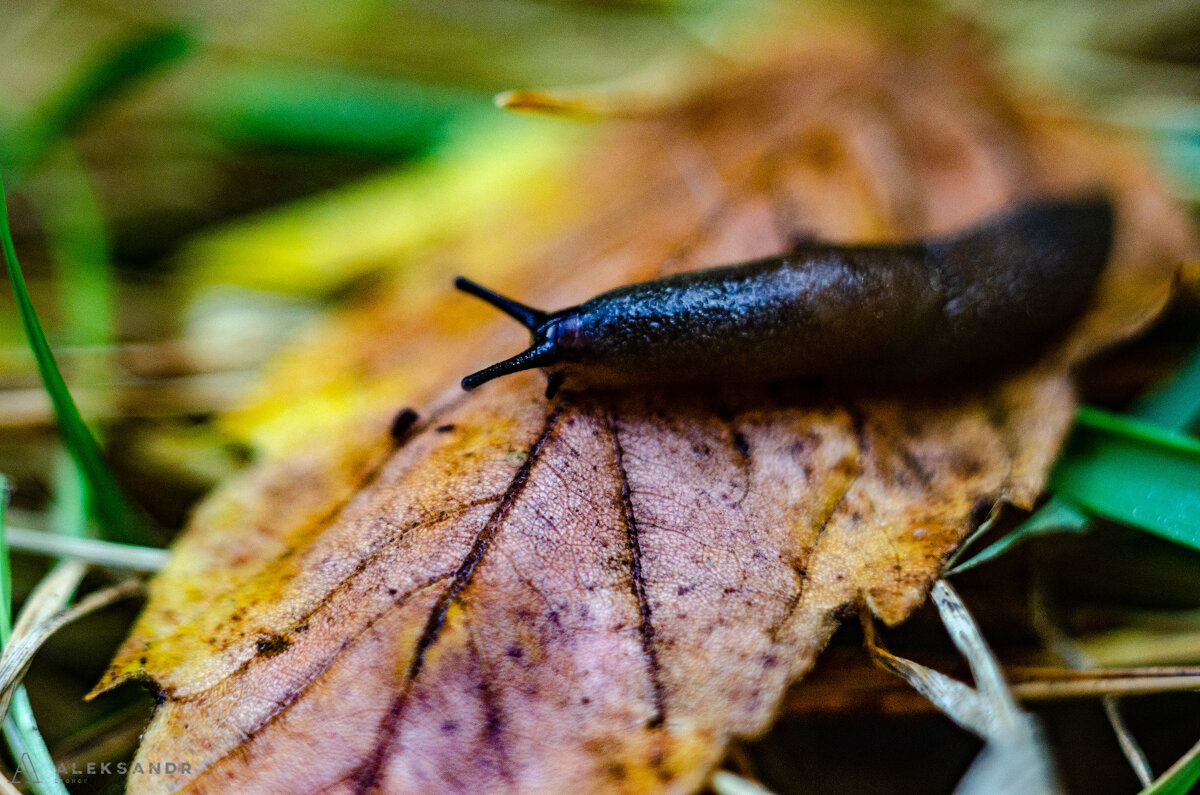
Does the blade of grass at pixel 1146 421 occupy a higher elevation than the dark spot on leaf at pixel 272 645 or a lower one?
higher

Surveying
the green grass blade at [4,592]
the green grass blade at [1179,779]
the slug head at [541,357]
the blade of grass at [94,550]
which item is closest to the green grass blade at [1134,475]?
the green grass blade at [1179,779]

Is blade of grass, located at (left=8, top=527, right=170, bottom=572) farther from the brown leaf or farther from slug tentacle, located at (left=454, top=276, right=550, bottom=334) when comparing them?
slug tentacle, located at (left=454, top=276, right=550, bottom=334)

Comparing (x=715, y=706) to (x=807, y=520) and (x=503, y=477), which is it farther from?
→ (x=503, y=477)

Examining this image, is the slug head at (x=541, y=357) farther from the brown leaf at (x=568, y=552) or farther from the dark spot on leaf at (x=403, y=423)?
the dark spot on leaf at (x=403, y=423)

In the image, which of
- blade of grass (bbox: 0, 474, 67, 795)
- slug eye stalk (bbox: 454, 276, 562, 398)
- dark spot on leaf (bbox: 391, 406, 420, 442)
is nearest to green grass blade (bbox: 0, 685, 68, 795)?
blade of grass (bbox: 0, 474, 67, 795)

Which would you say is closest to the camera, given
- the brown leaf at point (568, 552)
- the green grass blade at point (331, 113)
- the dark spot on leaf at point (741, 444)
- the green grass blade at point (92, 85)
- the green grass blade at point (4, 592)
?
the brown leaf at point (568, 552)

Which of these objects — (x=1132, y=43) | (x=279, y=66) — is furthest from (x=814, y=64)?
(x=279, y=66)
